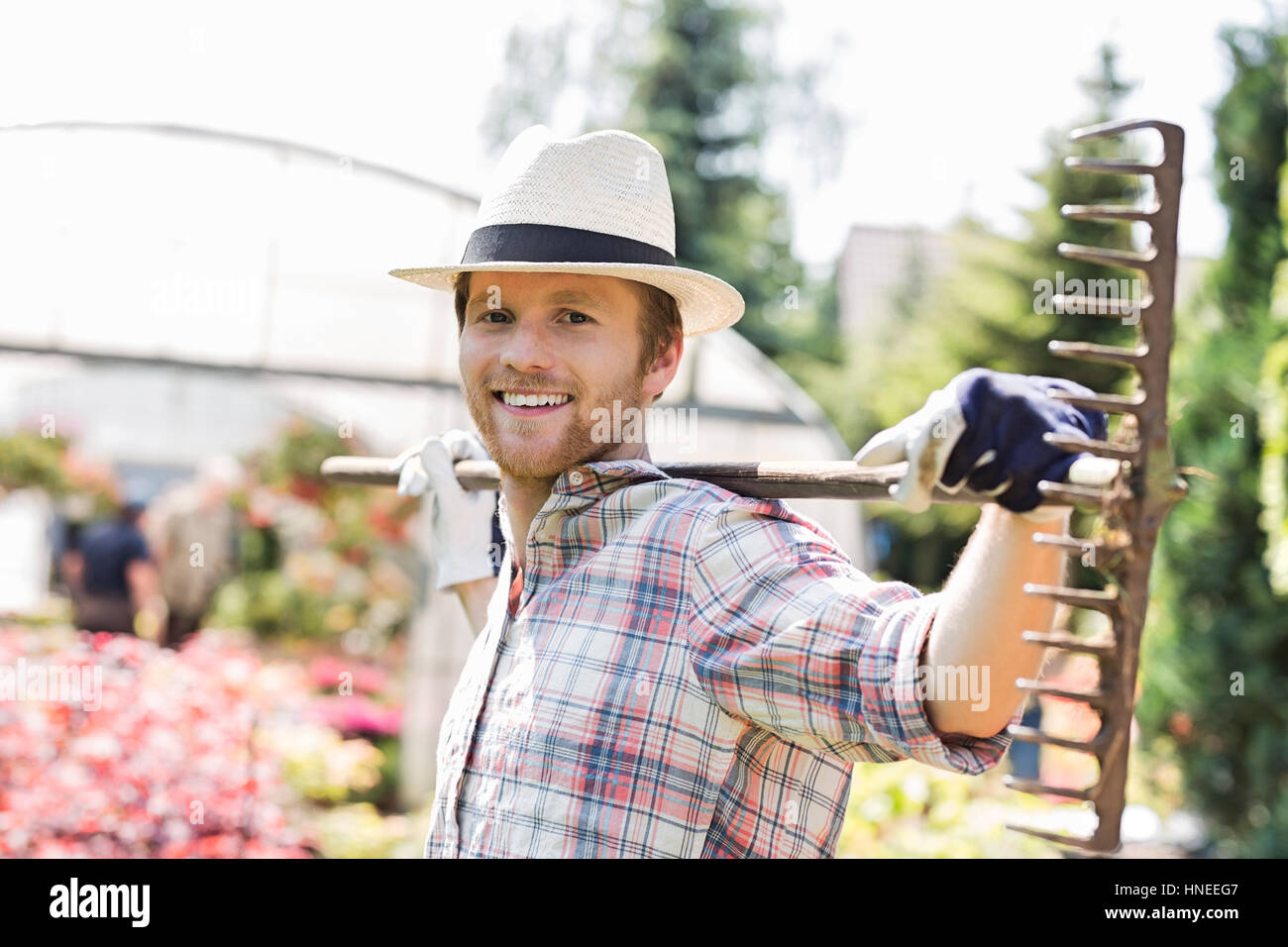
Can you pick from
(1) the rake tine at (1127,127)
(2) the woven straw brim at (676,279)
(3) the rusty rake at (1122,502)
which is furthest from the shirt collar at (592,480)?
(1) the rake tine at (1127,127)

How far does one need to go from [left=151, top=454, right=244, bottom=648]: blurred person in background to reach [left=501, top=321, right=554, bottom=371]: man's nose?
21.1 feet

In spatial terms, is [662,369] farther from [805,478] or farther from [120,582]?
[120,582]

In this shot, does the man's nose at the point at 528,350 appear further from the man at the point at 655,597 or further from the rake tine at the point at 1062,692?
the rake tine at the point at 1062,692

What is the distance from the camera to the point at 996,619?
1.19 m

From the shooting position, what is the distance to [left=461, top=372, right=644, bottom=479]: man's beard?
1.70 m

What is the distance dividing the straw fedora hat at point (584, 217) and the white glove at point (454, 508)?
65cm

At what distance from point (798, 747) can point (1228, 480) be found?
5315 millimetres

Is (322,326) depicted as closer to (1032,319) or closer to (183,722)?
(183,722)

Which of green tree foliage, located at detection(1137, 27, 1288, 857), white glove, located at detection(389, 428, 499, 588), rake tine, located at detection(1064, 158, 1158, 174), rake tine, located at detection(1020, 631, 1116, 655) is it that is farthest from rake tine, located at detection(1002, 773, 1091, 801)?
green tree foliage, located at detection(1137, 27, 1288, 857)

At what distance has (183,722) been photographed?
4.43 meters

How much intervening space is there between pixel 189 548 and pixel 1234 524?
20.6 ft

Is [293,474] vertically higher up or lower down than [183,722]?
higher up

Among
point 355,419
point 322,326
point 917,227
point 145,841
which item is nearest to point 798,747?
point 145,841

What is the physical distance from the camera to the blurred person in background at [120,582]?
7621 millimetres
